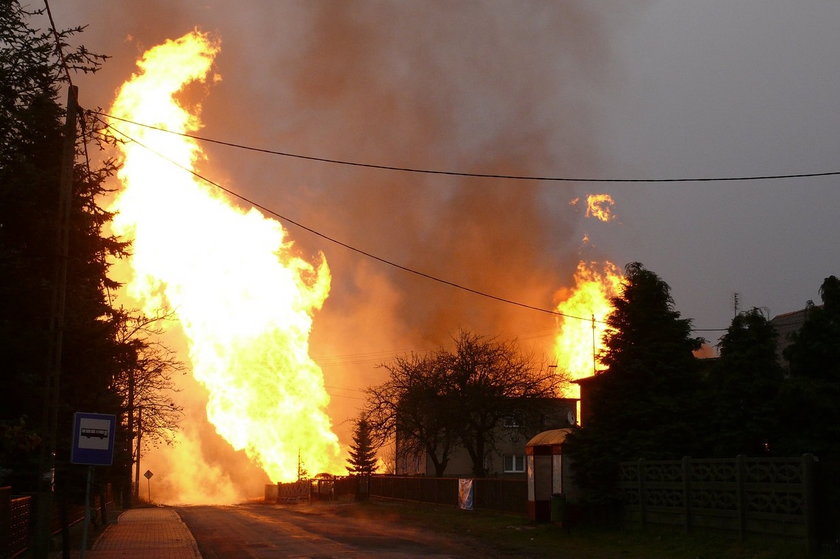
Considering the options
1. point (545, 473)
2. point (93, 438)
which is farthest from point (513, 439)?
point (93, 438)

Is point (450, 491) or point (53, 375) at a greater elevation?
point (53, 375)

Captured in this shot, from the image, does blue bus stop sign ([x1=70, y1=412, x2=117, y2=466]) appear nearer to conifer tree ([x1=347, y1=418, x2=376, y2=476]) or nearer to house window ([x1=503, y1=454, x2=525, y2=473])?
house window ([x1=503, y1=454, x2=525, y2=473])

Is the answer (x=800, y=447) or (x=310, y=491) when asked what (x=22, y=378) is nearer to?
(x=800, y=447)

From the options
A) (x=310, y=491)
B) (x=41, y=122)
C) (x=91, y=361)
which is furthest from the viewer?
(x=310, y=491)

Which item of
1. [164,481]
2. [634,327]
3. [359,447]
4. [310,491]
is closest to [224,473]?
[164,481]

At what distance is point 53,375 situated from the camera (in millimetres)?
16875

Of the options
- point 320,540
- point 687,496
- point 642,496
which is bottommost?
point 320,540

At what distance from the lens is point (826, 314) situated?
76.7ft

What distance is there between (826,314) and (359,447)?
59472 mm

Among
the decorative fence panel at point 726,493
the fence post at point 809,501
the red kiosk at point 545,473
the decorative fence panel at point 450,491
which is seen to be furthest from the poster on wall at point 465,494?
the fence post at point 809,501

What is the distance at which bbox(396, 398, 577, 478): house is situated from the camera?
169 ft

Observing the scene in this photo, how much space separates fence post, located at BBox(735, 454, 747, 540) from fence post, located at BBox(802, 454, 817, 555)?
2.32 m

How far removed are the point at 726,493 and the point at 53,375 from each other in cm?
1555

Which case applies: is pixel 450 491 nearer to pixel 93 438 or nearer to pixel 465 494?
pixel 465 494
